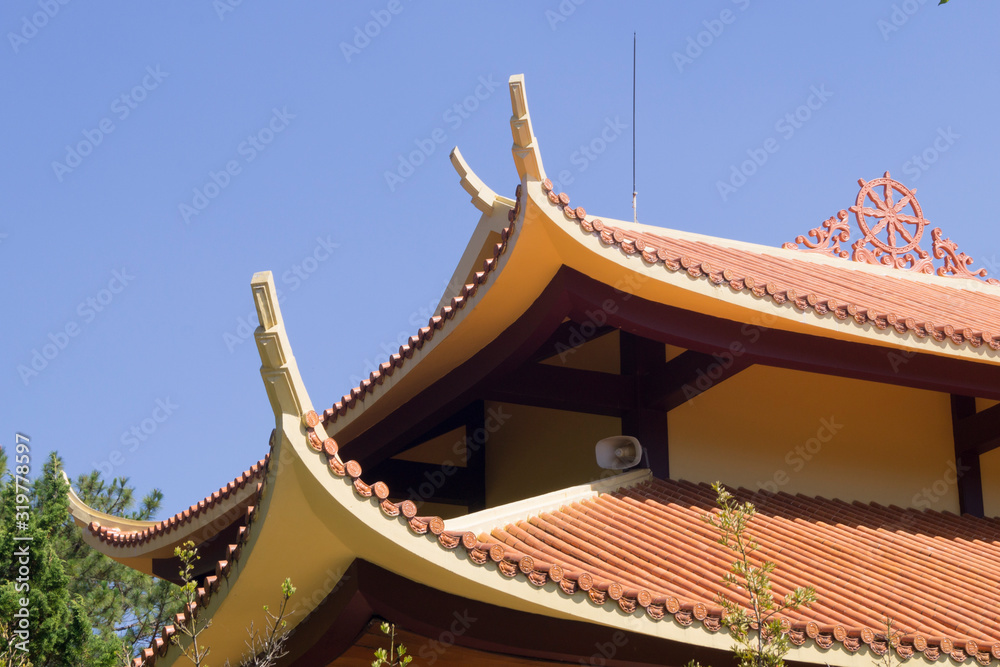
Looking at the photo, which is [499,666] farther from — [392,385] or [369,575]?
[392,385]

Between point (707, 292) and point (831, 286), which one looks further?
point (831, 286)

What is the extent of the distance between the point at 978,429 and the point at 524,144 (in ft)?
13.7

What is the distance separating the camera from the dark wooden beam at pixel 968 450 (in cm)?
842

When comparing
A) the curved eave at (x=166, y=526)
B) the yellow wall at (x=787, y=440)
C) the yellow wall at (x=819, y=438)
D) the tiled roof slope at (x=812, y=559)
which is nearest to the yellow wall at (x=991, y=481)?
the yellow wall at (x=787, y=440)

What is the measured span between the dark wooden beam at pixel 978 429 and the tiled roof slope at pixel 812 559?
0.71m

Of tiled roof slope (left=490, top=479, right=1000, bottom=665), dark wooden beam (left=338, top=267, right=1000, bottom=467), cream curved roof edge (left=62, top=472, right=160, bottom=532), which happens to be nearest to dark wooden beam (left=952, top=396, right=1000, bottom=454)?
dark wooden beam (left=338, top=267, right=1000, bottom=467)

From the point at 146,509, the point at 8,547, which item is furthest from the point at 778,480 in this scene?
the point at 146,509

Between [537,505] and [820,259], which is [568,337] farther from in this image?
[820,259]

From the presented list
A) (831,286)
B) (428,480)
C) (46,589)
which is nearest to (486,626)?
(428,480)

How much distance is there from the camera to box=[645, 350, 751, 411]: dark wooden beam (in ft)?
23.8

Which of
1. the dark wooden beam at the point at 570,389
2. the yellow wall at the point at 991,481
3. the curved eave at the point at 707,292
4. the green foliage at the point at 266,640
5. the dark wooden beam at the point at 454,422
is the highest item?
the curved eave at the point at 707,292

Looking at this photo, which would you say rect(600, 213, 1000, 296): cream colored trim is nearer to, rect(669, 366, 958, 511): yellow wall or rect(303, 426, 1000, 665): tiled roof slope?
rect(669, 366, 958, 511): yellow wall

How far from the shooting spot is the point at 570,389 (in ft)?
25.0

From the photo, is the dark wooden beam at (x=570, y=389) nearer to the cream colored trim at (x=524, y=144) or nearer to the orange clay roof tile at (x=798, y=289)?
the orange clay roof tile at (x=798, y=289)
